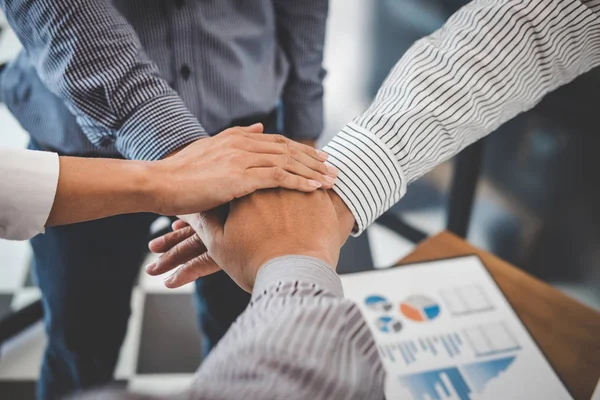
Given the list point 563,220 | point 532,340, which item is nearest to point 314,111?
point 532,340

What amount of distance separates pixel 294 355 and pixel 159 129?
558 mm

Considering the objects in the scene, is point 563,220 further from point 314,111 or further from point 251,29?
point 251,29

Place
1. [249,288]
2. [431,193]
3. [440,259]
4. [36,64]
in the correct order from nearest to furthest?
[249,288] < [36,64] < [440,259] < [431,193]

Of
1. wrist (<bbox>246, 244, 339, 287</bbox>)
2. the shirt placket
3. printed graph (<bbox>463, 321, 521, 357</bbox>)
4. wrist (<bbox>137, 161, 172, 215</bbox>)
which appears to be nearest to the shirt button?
the shirt placket

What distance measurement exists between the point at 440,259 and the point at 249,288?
0.56m

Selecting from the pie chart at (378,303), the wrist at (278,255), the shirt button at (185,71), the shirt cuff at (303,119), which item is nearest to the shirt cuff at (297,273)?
the wrist at (278,255)

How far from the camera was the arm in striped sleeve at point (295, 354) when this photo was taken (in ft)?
1.90

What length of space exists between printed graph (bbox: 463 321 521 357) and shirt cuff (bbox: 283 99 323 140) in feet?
2.01

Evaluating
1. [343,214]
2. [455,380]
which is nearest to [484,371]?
[455,380]

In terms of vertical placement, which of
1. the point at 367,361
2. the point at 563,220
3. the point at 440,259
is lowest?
the point at 563,220

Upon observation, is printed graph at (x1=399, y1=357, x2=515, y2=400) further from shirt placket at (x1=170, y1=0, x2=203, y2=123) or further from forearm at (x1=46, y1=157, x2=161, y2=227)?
shirt placket at (x1=170, y1=0, x2=203, y2=123)

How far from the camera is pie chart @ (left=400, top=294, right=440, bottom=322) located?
114 centimetres

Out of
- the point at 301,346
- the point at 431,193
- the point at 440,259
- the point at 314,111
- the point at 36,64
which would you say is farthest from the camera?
the point at 431,193

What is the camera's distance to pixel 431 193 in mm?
2236
